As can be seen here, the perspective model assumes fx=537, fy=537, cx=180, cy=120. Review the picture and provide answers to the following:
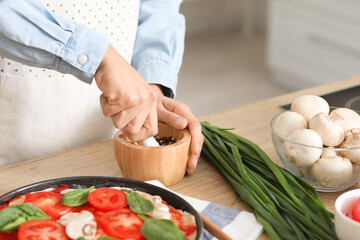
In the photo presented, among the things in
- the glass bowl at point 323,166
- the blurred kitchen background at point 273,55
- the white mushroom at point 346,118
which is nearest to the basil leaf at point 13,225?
the glass bowl at point 323,166

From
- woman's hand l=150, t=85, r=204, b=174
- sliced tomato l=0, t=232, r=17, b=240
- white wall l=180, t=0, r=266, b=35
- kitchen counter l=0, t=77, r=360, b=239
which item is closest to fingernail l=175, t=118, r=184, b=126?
woman's hand l=150, t=85, r=204, b=174

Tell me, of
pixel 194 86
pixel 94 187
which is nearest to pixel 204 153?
pixel 94 187

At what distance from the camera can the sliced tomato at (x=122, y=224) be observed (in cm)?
82

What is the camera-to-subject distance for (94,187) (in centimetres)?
94

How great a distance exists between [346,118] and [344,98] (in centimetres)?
41

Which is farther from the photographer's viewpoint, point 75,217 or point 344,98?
point 344,98

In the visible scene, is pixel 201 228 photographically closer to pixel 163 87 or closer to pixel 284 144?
pixel 284 144

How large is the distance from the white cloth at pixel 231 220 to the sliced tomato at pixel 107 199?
0.50 feet

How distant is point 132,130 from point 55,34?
0.23 m

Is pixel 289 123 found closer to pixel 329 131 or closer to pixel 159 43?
pixel 329 131

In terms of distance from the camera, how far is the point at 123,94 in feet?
3.20

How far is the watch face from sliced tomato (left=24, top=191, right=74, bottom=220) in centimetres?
72

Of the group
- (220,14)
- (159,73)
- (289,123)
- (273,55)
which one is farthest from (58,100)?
(220,14)

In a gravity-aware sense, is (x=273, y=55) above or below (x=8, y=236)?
below
